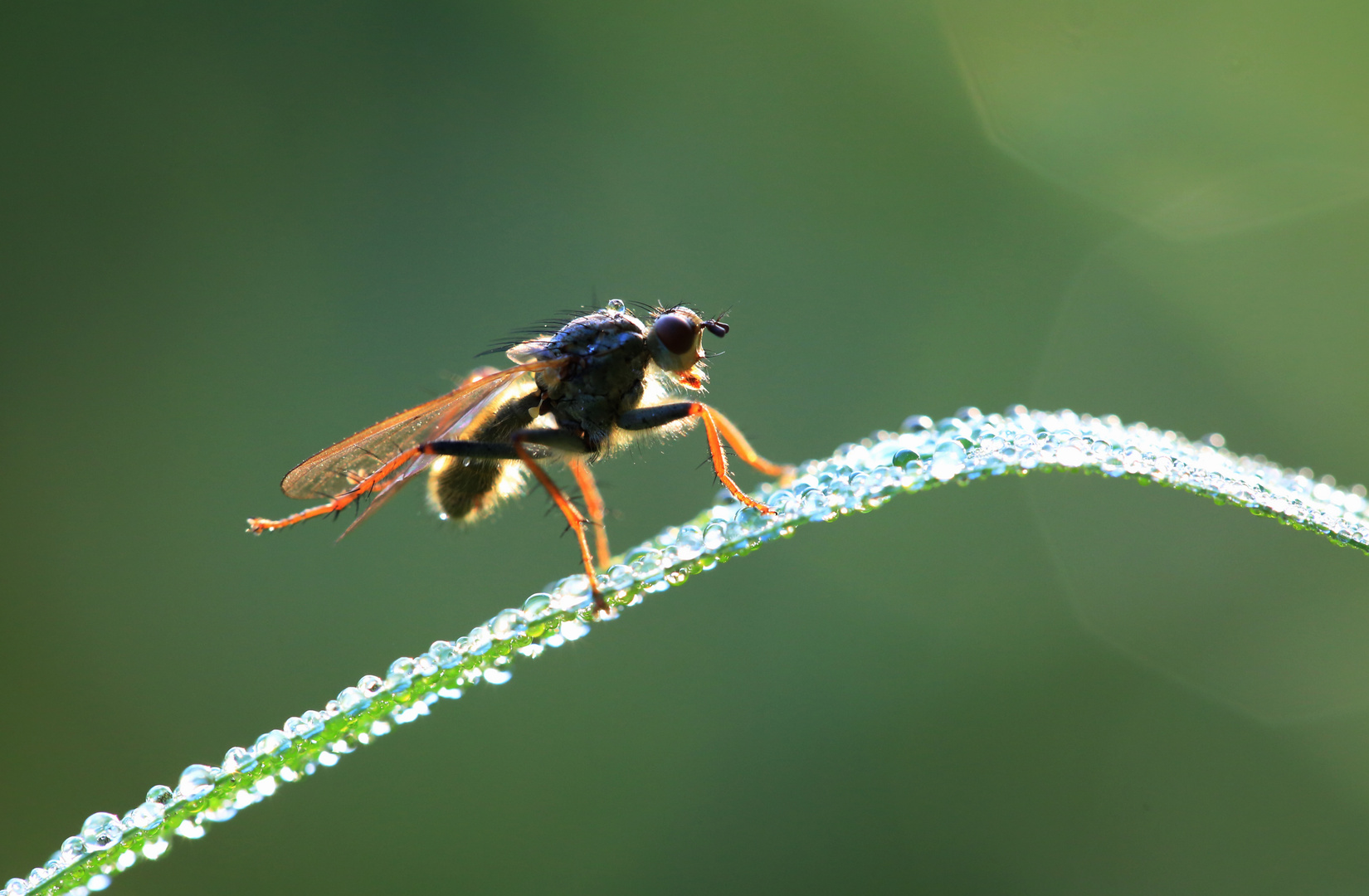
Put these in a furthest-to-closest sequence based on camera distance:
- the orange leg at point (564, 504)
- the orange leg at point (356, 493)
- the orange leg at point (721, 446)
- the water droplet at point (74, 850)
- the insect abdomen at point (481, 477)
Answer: the insect abdomen at point (481, 477) → the orange leg at point (721, 446) → the orange leg at point (356, 493) → the orange leg at point (564, 504) → the water droplet at point (74, 850)

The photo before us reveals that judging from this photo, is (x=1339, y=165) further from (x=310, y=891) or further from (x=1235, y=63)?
(x=310, y=891)

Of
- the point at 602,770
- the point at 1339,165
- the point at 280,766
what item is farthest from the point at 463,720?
the point at 1339,165

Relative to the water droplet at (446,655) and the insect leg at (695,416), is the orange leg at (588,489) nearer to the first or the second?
the insect leg at (695,416)

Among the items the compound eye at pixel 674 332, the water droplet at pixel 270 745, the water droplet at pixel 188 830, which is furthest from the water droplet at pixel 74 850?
the compound eye at pixel 674 332

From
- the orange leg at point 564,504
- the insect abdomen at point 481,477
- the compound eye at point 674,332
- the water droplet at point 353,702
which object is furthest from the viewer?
the compound eye at point 674,332

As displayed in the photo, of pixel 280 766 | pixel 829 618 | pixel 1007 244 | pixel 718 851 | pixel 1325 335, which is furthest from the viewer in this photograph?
pixel 1007 244

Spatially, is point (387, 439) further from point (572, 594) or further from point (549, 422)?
point (572, 594)

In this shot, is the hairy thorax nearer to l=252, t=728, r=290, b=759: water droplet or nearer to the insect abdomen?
the insect abdomen
